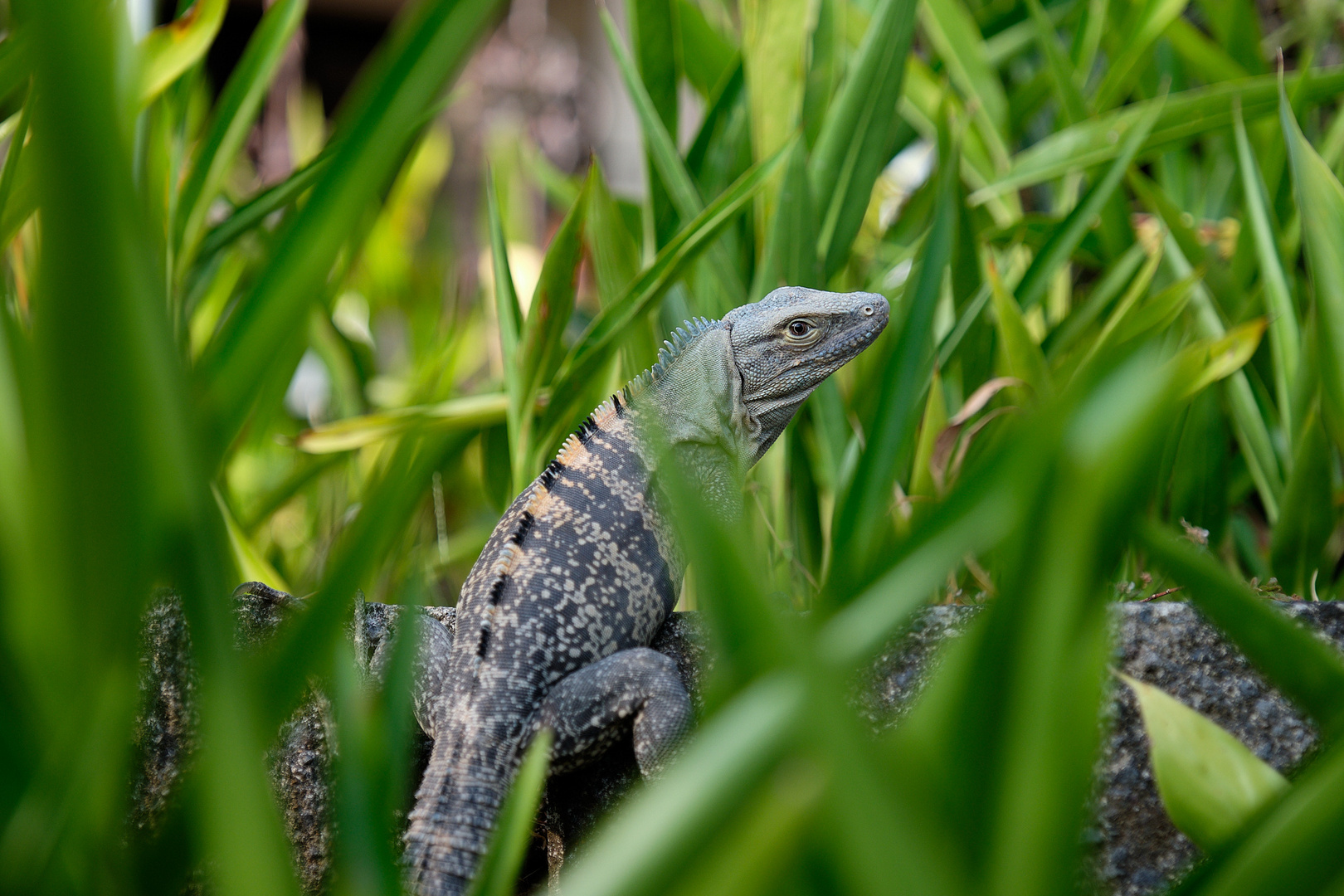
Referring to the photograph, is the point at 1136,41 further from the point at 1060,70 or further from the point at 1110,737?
the point at 1110,737

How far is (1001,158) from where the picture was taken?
8.71 feet

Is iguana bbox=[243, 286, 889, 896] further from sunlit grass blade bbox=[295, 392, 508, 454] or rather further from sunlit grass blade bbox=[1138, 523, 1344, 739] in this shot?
sunlit grass blade bbox=[1138, 523, 1344, 739]

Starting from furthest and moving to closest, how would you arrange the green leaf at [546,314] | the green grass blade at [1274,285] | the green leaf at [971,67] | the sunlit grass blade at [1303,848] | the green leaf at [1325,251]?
the green leaf at [971,67] < the green grass blade at [1274,285] < the green leaf at [546,314] < the green leaf at [1325,251] < the sunlit grass blade at [1303,848]

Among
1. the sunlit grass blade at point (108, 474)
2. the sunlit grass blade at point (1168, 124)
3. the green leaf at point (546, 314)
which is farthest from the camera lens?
the sunlit grass blade at point (1168, 124)

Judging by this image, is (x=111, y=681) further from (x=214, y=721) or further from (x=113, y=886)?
(x=113, y=886)

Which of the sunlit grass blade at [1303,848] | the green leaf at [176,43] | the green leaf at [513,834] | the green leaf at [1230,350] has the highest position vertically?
the green leaf at [176,43]

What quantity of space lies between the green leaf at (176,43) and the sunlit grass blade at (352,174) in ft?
4.20

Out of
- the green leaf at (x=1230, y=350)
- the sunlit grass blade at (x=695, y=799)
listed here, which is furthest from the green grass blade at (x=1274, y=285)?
the sunlit grass blade at (x=695, y=799)

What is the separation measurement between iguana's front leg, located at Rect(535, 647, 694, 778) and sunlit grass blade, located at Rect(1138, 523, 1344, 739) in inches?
28.7

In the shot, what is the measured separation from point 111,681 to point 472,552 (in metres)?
1.95

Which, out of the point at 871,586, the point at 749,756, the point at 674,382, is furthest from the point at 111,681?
the point at 674,382

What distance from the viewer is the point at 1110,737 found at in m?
1.21

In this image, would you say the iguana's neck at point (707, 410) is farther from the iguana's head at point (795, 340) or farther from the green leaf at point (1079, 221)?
the green leaf at point (1079, 221)

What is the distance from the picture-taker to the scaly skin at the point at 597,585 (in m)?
1.26
